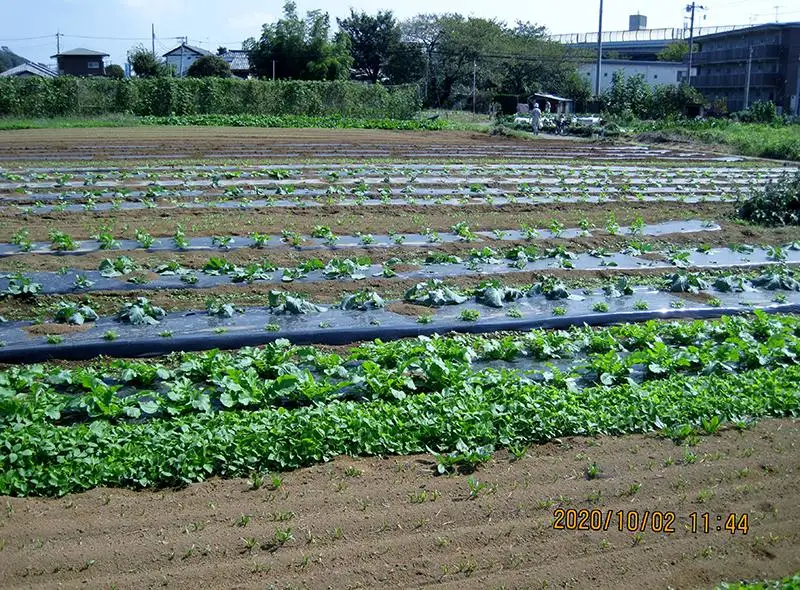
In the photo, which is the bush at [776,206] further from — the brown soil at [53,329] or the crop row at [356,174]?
the brown soil at [53,329]

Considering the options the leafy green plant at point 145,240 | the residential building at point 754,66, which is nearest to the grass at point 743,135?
the residential building at point 754,66

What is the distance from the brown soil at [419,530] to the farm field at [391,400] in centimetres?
2

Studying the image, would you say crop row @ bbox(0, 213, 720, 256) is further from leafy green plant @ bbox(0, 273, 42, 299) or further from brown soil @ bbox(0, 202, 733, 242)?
leafy green plant @ bbox(0, 273, 42, 299)

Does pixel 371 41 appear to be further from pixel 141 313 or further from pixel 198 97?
pixel 141 313

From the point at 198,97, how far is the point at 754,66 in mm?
41472

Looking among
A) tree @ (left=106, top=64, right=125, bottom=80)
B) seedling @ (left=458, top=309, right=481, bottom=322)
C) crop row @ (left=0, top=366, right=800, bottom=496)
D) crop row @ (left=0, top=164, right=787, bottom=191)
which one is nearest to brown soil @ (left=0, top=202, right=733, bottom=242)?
crop row @ (left=0, top=164, right=787, bottom=191)

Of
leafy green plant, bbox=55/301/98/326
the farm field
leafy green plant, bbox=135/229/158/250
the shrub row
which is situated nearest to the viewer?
the farm field

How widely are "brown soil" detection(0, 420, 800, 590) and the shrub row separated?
37.7m

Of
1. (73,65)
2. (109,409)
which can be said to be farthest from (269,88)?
(73,65)

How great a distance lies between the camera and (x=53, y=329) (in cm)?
768

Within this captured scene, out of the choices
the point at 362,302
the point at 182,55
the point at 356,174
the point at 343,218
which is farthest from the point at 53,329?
the point at 182,55

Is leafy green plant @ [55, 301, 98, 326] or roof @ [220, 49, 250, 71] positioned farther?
roof @ [220, 49, 250, 71]

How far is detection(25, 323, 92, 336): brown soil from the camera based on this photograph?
7.59 metres

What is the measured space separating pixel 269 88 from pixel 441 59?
2412 centimetres
